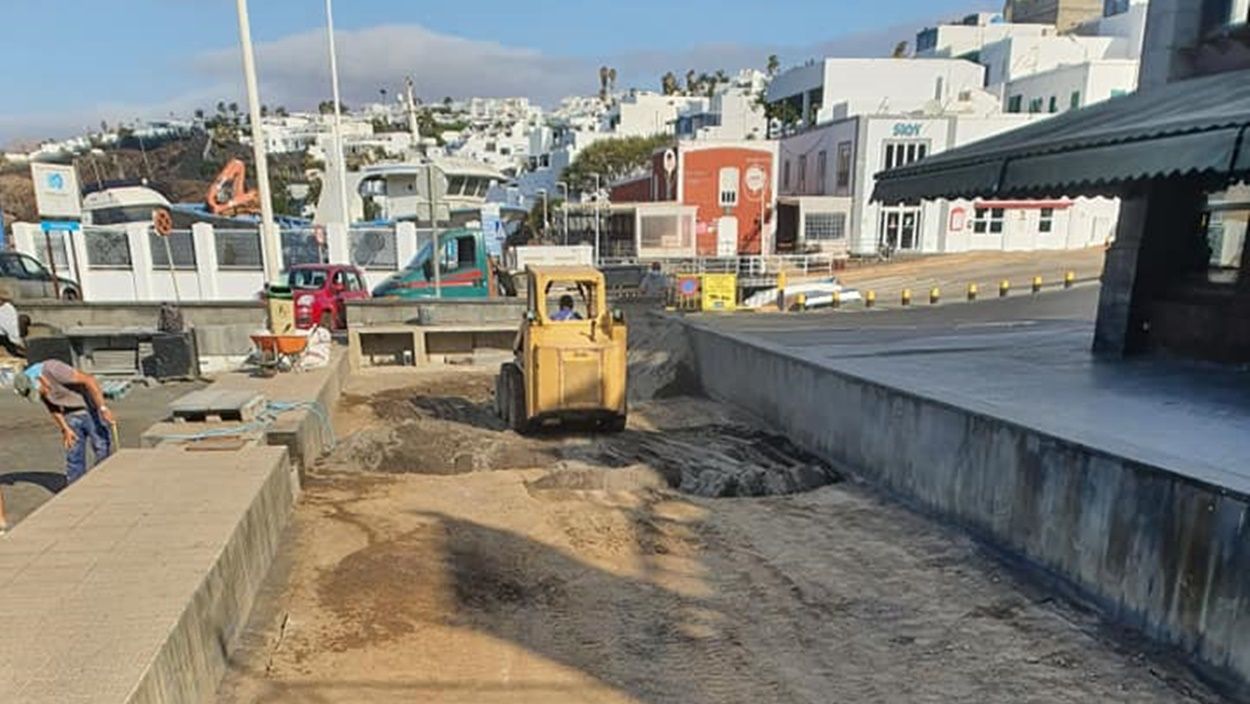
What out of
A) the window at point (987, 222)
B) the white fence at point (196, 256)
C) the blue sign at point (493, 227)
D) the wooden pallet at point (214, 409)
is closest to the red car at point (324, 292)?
the white fence at point (196, 256)

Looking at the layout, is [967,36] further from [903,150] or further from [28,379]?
[28,379]

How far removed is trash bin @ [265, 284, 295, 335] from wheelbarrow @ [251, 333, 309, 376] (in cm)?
24

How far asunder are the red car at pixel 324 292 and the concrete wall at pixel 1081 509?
520 inches

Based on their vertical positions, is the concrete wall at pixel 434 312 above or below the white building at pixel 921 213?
below

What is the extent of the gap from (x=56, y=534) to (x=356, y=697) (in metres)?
2.21

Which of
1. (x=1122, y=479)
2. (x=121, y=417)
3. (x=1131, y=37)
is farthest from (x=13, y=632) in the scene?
(x=1131, y=37)

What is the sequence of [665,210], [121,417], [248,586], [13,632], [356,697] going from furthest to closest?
[665,210]
[121,417]
[248,586]
[356,697]
[13,632]

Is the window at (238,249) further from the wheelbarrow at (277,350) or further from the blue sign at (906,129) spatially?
the blue sign at (906,129)

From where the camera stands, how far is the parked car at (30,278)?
1838cm

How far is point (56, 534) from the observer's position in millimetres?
4473

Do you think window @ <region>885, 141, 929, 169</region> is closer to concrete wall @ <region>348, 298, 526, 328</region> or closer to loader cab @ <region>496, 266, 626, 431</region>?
concrete wall @ <region>348, 298, 526, 328</region>

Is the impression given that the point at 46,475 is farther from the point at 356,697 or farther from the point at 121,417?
the point at 356,697

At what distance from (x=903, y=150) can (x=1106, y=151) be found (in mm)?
33293

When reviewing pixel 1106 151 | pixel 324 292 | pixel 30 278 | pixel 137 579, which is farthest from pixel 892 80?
pixel 137 579
